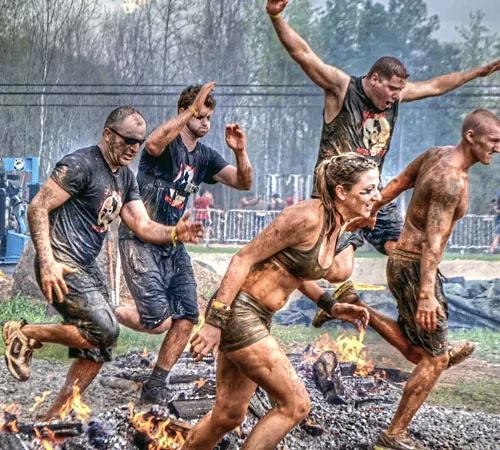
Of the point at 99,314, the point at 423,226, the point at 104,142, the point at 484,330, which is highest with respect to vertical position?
the point at 104,142

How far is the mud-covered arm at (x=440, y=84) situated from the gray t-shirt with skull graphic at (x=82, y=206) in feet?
7.83

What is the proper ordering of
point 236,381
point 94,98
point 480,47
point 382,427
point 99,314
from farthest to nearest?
point 480,47 < point 94,98 < point 382,427 < point 99,314 < point 236,381

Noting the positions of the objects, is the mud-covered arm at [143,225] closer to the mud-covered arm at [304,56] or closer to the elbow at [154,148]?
the elbow at [154,148]

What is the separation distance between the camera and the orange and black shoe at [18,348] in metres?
5.23

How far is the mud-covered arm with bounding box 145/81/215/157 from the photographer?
19.3 feet

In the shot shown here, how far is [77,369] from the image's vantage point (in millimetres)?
5336

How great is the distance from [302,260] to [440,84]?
10.0ft

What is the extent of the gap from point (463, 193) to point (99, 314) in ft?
7.63

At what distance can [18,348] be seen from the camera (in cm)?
525

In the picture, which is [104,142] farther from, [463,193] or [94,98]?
[94,98]

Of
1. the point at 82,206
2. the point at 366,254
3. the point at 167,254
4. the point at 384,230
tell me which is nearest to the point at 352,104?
the point at 384,230

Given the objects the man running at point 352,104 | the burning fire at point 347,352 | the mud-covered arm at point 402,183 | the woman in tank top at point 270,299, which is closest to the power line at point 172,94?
the burning fire at point 347,352

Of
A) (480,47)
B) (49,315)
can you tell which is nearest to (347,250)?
(49,315)

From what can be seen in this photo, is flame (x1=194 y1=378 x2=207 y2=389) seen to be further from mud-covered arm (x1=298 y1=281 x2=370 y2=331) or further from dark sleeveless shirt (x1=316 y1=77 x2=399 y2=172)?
dark sleeveless shirt (x1=316 y1=77 x2=399 y2=172)
